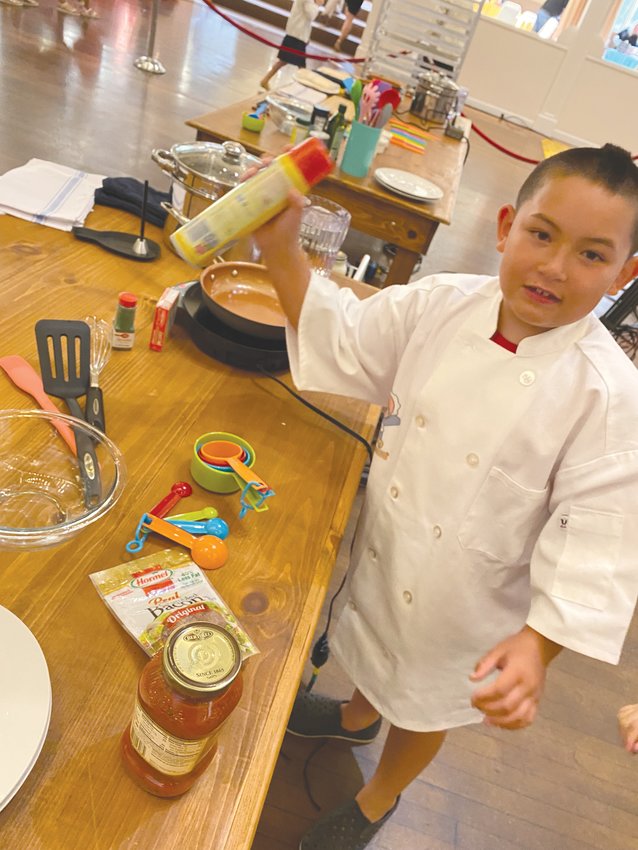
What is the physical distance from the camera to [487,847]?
4.99 feet

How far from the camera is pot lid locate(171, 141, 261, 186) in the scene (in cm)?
146

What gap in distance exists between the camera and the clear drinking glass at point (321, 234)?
1588 mm

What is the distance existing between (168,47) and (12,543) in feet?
23.9

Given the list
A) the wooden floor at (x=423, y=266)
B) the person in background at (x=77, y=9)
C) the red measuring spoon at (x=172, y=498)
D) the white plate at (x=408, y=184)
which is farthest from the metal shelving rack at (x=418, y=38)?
the red measuring spoon at (x=172, y=498)

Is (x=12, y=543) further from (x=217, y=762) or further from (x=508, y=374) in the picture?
(x=508, y=374)

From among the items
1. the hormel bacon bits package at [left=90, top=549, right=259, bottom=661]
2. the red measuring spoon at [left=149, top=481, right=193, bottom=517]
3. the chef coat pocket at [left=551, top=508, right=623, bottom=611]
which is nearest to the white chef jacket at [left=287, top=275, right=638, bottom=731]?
the chef coat pocket at [left=551, top=508, right=623, bottom=611]

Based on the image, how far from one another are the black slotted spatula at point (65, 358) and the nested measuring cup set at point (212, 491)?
0.20 meters

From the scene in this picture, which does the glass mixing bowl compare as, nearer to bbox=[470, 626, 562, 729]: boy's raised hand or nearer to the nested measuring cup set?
the nested measuring cup set

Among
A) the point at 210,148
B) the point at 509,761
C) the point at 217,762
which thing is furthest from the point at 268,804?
the point at 210,148

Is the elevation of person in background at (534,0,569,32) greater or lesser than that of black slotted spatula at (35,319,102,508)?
greater

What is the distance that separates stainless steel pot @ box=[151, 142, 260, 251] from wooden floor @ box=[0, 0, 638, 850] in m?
1.15

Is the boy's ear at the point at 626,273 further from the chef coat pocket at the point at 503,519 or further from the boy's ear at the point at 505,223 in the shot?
the chef coat pocket at the point at 503,519

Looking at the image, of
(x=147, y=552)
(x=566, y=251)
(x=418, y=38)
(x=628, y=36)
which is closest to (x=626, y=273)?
(x=566, y=251)

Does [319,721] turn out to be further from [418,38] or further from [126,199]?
[418,38]
